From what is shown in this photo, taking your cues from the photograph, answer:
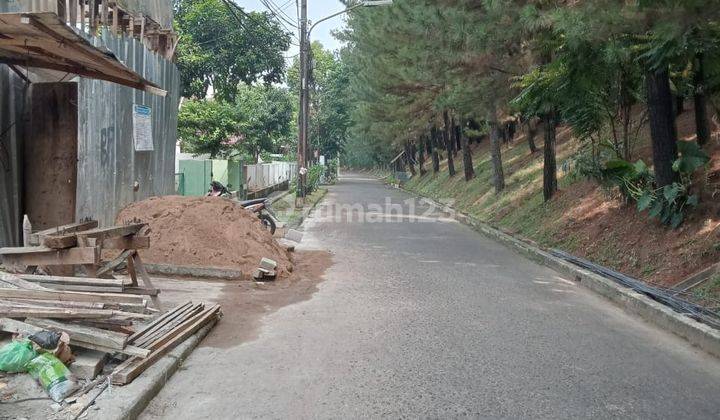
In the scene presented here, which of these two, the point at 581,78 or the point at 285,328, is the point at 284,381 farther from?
the point at 581,78

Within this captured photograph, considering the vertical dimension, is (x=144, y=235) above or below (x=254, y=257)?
above

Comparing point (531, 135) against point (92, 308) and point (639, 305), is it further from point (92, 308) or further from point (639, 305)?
point (92, 308)

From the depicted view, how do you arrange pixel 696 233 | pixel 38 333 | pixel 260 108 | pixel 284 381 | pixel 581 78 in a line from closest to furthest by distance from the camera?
pixel 38 333, pixel 284 381, pixel 696 233, pixel 581 78, pixel 260 108

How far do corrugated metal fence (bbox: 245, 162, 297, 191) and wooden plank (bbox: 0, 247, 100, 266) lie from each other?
789 inches

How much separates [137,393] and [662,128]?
9.92 meters

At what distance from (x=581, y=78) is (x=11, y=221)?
920 cm

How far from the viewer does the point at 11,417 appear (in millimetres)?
4141

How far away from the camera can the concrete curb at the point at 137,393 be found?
4.32 meters

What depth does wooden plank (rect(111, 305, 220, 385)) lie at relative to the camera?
486 centimetres

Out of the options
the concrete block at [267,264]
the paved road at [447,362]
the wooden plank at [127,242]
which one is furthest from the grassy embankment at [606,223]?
the wooden plank at [127,242]

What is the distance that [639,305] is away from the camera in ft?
27.9

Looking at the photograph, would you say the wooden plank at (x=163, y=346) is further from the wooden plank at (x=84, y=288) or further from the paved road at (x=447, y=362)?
the wooden plank at (x=84, y=288)

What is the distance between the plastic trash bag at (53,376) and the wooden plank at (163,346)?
323 mm

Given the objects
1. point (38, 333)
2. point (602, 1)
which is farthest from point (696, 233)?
point (38, 333)
